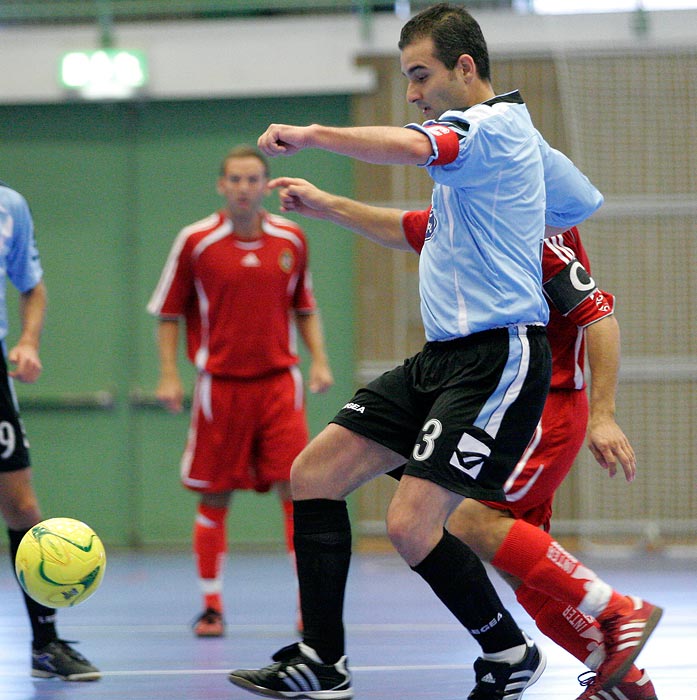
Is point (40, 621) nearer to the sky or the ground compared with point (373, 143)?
nearer to the ground

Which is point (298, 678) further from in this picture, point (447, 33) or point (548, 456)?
point (447, 33)

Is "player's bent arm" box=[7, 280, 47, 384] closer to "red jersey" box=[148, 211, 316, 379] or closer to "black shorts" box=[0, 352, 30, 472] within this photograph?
"black shorts" box=[0, 352, 30, 472]

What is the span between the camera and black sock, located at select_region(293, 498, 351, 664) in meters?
3.18

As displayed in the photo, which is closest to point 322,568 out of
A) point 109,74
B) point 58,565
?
point 58,565

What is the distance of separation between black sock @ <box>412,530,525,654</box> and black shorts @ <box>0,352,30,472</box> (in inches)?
62.9

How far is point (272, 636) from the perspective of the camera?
193 inches

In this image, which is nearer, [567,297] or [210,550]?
[567,297]

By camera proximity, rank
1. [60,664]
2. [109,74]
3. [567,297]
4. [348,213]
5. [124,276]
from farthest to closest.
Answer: [124,276] < [109,74] < [60,664] < [348,213] < [567,297]

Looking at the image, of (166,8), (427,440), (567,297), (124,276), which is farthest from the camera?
(166,8)

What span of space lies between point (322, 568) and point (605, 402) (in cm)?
94

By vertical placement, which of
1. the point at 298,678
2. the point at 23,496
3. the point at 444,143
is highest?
the point at 444,143

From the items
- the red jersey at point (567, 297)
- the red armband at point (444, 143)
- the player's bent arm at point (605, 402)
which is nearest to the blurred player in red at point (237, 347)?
the red jersey at point (567, 297)

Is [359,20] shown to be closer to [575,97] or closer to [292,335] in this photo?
[575,97]

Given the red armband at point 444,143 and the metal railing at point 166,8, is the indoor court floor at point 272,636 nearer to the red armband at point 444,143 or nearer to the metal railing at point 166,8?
the red armband at point 444,143
